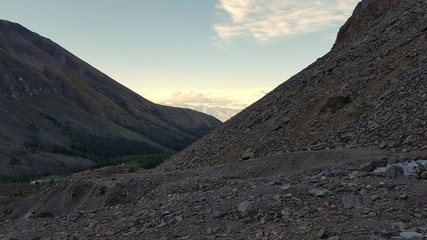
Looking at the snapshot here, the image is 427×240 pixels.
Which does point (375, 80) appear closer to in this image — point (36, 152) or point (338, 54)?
point (338, 54)

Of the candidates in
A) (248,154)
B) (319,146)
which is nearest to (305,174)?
(319,146)

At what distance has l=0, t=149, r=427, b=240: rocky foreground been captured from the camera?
405 inches

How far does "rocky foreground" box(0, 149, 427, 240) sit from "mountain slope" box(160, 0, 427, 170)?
3.17 metres

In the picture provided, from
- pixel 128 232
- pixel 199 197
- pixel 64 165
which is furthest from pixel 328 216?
pixel 64 165

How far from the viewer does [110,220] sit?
15.3 m

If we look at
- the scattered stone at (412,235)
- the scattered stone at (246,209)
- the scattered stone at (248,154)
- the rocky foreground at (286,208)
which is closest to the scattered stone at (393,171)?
the rocky foreground at (286,208)

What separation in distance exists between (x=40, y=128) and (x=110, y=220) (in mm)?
149584

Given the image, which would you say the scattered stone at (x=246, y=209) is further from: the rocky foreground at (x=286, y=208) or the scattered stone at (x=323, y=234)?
the scattered stone at (x=323, y=234)

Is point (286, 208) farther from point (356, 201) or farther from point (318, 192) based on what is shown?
point (356, 201)

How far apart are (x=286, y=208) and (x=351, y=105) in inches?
620

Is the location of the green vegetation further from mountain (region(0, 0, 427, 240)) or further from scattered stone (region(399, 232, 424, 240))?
scattered stone (region(399, 232, 424, 240))

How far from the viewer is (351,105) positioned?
25.9 meters

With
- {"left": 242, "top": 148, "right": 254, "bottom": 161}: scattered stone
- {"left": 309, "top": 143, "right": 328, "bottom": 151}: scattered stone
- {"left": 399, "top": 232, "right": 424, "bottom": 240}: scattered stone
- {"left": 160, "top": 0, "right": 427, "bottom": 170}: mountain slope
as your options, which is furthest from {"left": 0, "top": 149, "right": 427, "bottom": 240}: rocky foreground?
{"left": 242, "top": 148, "right": 254, "bottom": 161}: scattered stone

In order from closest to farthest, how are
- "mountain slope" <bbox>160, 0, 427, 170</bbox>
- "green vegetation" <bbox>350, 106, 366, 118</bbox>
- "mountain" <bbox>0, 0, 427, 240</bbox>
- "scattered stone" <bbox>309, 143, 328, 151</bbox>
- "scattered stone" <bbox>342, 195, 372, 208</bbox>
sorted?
"mountain" <bbox>0, 0, 427, 240</bbox> → "scattered stone" <bbox>342, 195, 372, 208</bbox> → "mountain slope" <bbox>160, 0, 427, 170</bbox> → "scattered stone" <bbox>309, 143, 328, 151</bbox> → "green vegetation" <bbox>350, 106, 366, 118</bbox>
